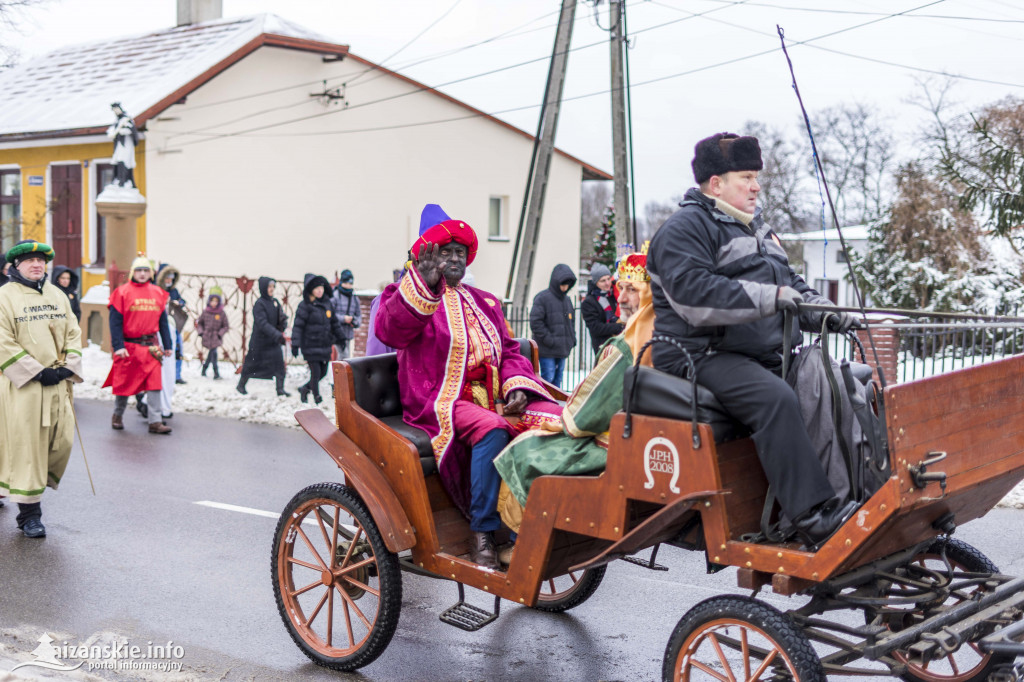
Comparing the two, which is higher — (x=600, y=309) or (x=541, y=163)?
(x=541, y=163)

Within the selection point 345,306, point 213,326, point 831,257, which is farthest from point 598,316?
point 831,257

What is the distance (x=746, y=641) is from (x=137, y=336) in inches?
364

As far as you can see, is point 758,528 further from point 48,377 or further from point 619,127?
point 619,127

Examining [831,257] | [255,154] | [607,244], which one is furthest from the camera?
[831,257]

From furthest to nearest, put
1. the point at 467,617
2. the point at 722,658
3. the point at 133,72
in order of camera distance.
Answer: the point at 133,72 → the point at 467,617 → the point at 722,658

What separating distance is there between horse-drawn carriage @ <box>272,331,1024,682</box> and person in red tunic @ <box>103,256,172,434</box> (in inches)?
289

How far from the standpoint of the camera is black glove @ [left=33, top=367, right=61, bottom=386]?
700 cm

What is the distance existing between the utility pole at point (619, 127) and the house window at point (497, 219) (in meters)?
13.4

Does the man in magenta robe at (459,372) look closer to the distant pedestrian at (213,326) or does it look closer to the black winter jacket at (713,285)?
the black winter jacket at (713,285)

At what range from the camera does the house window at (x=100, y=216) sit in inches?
910

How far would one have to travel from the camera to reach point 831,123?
47094 mm

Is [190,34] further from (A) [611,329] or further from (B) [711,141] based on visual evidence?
(B) [711,141]

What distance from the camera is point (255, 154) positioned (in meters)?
24.4

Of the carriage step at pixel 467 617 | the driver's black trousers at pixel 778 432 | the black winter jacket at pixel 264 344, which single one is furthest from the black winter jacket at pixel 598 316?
the driver's black trousers at pixel 778 432
